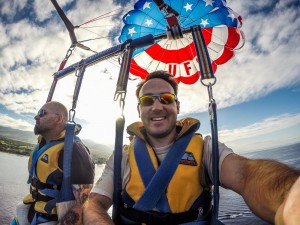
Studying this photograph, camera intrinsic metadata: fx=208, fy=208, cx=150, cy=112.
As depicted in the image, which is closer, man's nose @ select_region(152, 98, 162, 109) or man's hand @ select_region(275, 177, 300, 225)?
man's hand @ select_region(275, 177, 300, 225)

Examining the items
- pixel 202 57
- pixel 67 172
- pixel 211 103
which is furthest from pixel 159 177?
pixel 67 172

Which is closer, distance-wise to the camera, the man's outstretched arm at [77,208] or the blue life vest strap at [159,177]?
the blue life vest strap at [159,177]

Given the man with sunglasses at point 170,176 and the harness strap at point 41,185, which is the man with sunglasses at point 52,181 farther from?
the man with sunglasses at point 170,176

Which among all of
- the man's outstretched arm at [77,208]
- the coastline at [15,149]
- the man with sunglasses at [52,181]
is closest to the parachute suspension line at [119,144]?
the man's outstretched arm at [77,208]

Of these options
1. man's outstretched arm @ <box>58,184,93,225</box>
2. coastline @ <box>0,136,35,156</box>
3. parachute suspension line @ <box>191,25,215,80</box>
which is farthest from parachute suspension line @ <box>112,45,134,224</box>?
coastline @ <box>0,136,35,156</box>

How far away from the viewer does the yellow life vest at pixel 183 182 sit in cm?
182

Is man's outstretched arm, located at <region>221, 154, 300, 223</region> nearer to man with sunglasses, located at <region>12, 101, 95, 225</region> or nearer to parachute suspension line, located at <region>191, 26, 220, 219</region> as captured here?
parachute suspension line, located at <region>191, 26, 220, 219</region>

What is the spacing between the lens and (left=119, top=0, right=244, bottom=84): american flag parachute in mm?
4277

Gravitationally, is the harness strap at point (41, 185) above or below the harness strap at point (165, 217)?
below

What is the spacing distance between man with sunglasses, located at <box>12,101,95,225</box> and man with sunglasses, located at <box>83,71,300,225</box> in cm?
76

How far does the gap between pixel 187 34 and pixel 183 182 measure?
2.64 meters

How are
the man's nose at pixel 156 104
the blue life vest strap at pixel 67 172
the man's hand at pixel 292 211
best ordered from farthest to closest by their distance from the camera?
the blue life vest strap at pixel 67 172 < the man's nose at pixel 156 104 < the man's hand at pixel 292 211

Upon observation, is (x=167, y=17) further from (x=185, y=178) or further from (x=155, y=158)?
(x=185, y=178)

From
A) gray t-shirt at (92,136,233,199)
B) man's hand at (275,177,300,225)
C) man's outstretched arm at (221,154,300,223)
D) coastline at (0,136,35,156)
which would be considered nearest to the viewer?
man's hand at (275,177,300,225)
